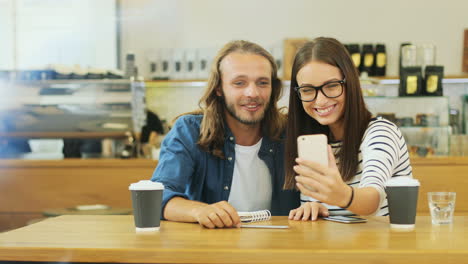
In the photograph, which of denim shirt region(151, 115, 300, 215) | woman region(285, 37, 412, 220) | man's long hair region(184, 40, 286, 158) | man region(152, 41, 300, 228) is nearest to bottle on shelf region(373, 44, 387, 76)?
man's long hair region(184, 40, 286, 158)

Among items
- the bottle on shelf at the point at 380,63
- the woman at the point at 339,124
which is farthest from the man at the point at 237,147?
the bottle on shelf at the point at 380,63

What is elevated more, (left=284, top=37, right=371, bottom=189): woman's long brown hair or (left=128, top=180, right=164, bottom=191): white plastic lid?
(left=284, top=37, right=371, bottom=189): woman's long brown hair

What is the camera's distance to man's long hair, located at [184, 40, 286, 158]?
90.4 inches

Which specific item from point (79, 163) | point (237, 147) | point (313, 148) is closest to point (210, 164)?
point (237, 147)

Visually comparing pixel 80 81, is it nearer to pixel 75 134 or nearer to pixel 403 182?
pixel 75 134

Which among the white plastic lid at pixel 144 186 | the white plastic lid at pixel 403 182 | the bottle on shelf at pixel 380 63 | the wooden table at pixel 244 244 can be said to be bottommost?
the wooden table at pixel 244 244

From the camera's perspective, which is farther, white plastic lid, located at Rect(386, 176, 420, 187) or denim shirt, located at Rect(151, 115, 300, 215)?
denim shirt, located at Rect(151, 115, 300, 215)

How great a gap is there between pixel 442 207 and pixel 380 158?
0.23 metres

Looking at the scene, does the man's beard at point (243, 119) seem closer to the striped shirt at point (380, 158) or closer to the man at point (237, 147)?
the man at point (237, 147)

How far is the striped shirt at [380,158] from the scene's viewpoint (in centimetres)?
168

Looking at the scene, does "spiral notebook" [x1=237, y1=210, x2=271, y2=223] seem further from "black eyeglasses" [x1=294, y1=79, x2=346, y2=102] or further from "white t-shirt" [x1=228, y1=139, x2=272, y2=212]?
"white t-shirt" [x1=228, y1=139, x2=272, y2=212]

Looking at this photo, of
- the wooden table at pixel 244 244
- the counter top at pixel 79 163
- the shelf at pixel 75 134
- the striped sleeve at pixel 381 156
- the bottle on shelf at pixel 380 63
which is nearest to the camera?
the wooden table at pixel 244 244

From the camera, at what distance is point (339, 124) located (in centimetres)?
206

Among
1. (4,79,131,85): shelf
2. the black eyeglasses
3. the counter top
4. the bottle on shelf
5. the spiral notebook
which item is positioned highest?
the bottle on shelf
